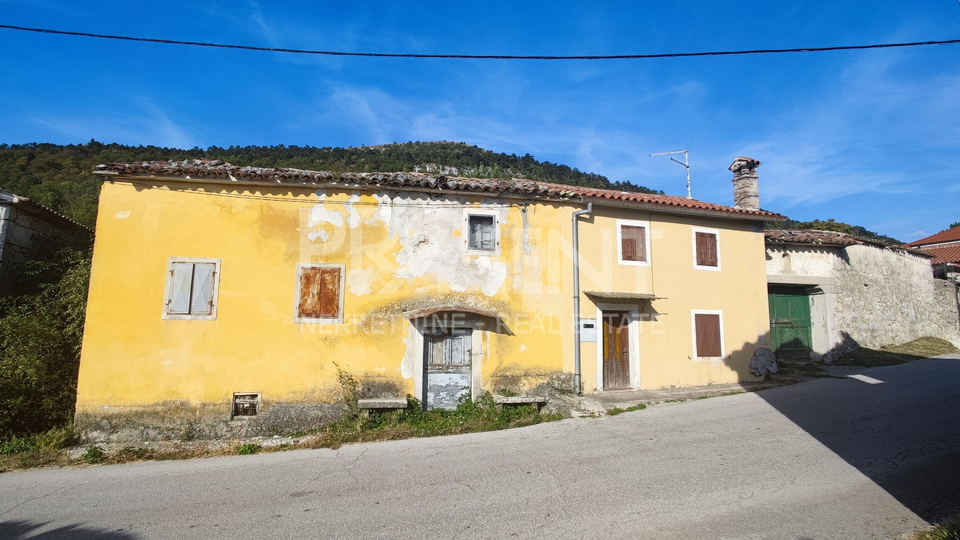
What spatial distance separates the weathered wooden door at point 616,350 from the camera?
1103cm

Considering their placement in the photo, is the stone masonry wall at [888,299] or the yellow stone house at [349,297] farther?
the stone masonry wall at [888,299]

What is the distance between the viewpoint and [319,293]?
970 cm

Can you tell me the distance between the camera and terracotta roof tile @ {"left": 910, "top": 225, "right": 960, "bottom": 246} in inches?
1000

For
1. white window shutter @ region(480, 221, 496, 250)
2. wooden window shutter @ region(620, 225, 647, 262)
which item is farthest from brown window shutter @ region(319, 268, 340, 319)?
wooden window shutter @ region(620, 225, 647, 262)

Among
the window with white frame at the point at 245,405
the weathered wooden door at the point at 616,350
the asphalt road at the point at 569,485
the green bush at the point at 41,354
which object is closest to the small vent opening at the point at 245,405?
the window with white frame at the point at 245,405

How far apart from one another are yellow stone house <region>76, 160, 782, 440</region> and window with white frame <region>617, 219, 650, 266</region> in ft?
0.12

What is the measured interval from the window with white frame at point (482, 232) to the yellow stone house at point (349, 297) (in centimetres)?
3

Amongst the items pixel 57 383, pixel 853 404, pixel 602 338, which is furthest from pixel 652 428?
pixel 57 383

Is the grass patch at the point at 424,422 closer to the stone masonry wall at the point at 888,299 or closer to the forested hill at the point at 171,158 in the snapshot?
the forested hill at the point at 171,158

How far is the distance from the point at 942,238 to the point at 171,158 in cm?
3863

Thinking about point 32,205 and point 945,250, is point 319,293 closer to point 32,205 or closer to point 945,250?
point 32,205

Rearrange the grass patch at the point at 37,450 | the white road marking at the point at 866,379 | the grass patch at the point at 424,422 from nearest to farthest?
1. the grass patch at the point at 37,450
2. the grass patch at the point at 424,422
3. the white road marking at the point at 866,379

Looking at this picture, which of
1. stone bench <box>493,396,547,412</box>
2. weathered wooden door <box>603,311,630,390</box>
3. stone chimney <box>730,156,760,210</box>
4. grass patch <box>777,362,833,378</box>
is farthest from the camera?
stone chimney <box>730,156,760,210</box>

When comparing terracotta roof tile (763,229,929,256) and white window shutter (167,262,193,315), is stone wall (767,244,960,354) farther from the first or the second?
white window shutter (167,262,193,315)
